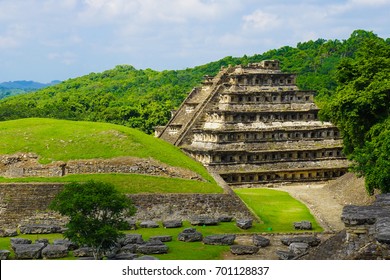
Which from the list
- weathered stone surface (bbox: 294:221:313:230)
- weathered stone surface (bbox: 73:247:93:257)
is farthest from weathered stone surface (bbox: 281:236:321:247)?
weathered stone surface (bbox: 73:247:93:257)

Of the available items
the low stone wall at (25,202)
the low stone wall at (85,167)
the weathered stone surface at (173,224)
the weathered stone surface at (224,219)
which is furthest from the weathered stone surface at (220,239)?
the low stone wall at (85,167)

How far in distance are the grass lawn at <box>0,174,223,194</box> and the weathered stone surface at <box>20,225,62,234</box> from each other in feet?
12.5

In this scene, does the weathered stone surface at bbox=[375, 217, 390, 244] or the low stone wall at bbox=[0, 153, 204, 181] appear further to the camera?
the low stone wall at bbox=[0, 153, 204, 181]

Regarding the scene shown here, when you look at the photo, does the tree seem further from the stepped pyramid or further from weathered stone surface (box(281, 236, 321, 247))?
the stepped pyramid

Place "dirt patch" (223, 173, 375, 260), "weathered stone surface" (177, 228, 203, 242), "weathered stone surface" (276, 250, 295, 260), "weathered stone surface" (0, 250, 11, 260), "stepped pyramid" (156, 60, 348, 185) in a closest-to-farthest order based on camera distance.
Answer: "weathered stone surface" (276, 250, 295, 260) < "weathered stone surface" (0, 250, 11, 260) < "dirt patch" (223, 173, 375, 260) < "weathered stone surface" (177, 228, 203, 242) < "stepped pyramid" (156, 60, 348, 185)

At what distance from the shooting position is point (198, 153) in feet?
178

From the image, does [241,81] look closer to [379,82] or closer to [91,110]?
[379,82]

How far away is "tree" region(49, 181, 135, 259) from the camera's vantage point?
2922cm

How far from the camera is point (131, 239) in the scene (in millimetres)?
33719

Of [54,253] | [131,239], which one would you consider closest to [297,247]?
[131,239]

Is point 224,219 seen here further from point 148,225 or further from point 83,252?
point 83,252

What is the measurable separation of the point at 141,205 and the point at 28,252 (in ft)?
31.8

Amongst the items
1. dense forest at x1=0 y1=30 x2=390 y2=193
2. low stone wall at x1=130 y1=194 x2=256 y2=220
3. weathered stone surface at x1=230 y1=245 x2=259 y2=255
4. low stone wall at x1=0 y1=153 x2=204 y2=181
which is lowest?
weathered stone surface at x1=230 y1=245 x2=259 y2=255

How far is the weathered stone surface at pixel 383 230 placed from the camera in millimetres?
18781
